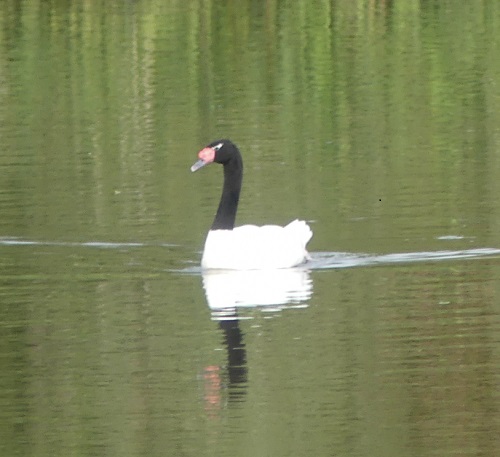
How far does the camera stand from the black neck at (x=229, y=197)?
52.3ft

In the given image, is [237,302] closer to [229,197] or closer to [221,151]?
[229,197]

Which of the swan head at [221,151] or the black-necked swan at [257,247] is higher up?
the swan head at [221,151]

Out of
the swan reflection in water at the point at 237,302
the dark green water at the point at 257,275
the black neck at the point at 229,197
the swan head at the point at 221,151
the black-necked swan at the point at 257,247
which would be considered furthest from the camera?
the swan head at the point at 221,151

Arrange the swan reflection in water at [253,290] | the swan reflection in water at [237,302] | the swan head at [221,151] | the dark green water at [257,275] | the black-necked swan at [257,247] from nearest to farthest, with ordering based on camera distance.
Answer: the dark green water at [257,275] < the swan reflection in water at [237,302] < the swan reflection in water at [253,290] < the black-necked swan at [257,247] < the swan head at [221,151]

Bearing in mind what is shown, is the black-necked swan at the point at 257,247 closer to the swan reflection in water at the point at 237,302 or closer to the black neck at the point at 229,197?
the swan reflection in water at the point at 237,302

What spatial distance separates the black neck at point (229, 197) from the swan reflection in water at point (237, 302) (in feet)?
2.71

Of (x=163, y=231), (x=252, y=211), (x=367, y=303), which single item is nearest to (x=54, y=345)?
(x=367, y=303)

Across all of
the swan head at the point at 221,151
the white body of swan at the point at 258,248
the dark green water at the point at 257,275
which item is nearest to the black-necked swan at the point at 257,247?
the white body of swan at the point at 258,248

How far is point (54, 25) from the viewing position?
41531 mm

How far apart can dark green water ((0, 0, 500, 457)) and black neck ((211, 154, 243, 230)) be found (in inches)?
17.9

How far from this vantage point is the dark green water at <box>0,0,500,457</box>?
10.4 metres

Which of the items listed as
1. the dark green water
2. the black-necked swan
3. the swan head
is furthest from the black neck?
the dark green water

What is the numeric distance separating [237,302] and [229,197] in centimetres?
272

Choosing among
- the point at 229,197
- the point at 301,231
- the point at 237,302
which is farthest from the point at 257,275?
the point at 229,197
